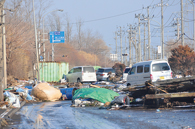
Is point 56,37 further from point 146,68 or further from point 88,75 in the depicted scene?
point 146,68

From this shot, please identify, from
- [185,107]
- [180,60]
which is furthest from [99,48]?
[185,107]

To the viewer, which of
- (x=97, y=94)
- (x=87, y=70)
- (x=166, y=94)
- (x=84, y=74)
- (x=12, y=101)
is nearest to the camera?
(x=166, y=94)

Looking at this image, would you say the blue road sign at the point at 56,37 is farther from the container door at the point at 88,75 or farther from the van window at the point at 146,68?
the van window at the point at 146,68

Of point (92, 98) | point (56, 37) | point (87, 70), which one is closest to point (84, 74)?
point (87, 70)

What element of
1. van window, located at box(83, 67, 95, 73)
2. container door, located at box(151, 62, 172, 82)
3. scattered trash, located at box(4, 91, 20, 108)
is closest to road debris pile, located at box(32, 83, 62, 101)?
Answer: scattered trash, located at box(4, 91, 20, 108)

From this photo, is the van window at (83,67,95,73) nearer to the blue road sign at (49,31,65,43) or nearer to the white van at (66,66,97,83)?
the white van at (66,66,97,83)

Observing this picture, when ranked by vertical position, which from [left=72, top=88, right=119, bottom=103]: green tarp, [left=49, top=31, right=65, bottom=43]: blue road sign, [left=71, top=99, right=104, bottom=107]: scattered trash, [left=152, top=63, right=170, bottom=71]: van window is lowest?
[left=71, top=99, right=104, bottom=107]: scattered trash

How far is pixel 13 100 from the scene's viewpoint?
1436 cm

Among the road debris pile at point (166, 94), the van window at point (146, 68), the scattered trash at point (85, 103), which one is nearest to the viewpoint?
the road debris pile at point (166, 94)

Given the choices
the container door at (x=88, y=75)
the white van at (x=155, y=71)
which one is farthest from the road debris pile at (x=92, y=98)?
the container door at (x=88, y=75)

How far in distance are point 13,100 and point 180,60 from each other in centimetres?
2097

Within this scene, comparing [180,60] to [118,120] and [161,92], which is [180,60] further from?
[118,120]

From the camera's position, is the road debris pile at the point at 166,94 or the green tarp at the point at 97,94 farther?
the green tarp at the point at 97,94

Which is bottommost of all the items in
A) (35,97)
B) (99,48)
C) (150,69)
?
(35,97)
